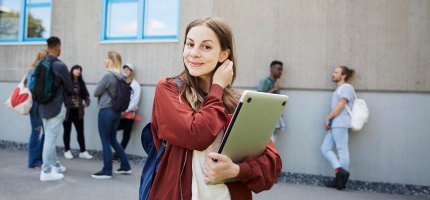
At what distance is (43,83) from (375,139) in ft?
17.6

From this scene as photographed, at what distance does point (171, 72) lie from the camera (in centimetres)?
808

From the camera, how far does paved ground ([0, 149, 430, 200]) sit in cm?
521

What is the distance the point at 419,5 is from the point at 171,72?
4625mm

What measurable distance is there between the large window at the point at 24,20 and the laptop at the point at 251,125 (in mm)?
8739

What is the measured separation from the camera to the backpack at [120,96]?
6.16 metres

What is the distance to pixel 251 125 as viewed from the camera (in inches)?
66.1

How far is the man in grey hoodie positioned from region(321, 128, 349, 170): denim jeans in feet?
13.7

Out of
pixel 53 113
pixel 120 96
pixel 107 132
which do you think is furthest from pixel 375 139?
pixel 53 113

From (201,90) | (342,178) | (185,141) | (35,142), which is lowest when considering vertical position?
(342,178)

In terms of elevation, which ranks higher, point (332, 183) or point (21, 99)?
point (21, 99)

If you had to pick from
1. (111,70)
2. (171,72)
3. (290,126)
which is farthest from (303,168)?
(111,70)

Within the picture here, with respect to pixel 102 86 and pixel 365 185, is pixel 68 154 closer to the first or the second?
pixel 102 86

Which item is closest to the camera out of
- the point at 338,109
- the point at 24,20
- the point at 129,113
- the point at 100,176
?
the point at 100,176

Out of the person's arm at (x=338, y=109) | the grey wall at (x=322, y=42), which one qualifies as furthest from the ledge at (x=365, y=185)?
the grey wall at (x=322, y=42)
